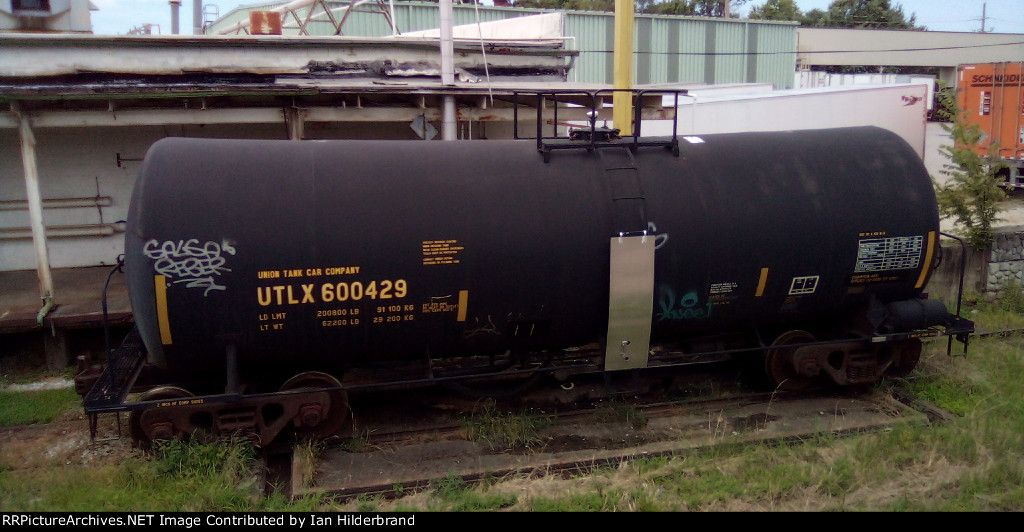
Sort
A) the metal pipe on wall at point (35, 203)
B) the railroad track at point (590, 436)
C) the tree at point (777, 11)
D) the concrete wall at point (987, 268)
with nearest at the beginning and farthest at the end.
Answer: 1. the railroad track at point (590, 436)
2. the metal pipe on wall at point (35, 203)
3. the concrete wall at point (987, 268)
4. the tree at point (777, 11)

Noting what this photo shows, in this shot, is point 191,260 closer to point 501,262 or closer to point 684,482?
point 501,262

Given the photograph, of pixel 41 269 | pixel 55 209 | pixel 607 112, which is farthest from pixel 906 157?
pixel 55 209

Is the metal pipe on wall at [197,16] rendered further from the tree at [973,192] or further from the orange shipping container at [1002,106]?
the orange shipping container at [1002,106]

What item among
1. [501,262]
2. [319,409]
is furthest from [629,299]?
[319,409]

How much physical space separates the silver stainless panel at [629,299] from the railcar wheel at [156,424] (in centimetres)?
413

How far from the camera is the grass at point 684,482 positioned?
241 inches

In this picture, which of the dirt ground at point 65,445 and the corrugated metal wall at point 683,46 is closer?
the dirt ground at point 65,445

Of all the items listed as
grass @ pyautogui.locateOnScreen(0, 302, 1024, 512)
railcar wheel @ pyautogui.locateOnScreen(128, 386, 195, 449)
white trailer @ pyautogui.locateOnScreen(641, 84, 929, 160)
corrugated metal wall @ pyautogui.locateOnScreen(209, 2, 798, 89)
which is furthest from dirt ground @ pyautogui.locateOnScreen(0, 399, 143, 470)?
corrugated metal wall @ pyautogui.locateOnScreen(209, 2, 798, 89)

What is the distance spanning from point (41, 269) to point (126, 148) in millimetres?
3344

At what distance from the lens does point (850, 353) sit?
27.9ft

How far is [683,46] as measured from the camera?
37844mm

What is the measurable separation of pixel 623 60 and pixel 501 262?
6221 mm

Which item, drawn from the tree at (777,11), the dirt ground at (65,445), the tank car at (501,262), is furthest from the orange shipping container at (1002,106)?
the tree at (777,11)

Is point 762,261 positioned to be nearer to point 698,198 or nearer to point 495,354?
point 698,198
